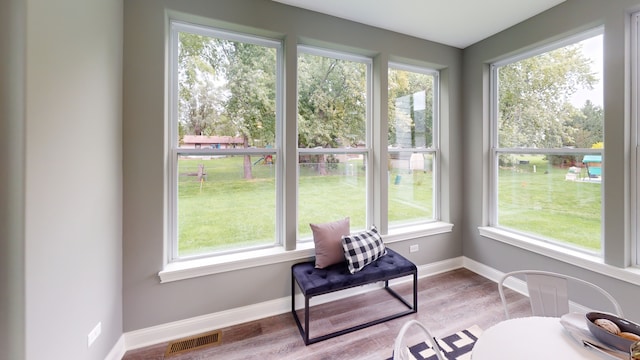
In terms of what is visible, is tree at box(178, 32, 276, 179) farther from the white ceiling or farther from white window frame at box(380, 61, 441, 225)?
white window frame at box(380, 61, 441, 225)

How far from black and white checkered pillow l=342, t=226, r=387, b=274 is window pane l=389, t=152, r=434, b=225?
69cm

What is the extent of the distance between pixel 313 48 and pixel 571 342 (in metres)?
2.76

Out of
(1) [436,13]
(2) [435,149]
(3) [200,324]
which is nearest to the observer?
(3) [200,324]

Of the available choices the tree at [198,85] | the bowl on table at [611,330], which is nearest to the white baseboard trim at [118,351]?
the tree at [198,85]

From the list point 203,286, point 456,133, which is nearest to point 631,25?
point 456,133

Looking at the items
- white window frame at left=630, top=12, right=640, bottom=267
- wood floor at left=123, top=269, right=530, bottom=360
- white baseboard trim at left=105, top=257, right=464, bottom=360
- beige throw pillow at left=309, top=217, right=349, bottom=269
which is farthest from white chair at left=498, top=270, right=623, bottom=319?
white baseboard trim at left=105, top=257, right=464, bottom=360

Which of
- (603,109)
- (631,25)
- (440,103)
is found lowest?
(603,109)

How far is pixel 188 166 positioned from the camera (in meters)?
2.22

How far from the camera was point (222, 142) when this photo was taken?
7.58ft

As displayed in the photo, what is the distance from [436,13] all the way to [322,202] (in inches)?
84.6

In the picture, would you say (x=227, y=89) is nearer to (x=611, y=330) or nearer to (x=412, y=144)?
(x=412, y=144)

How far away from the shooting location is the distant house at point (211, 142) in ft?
7.24

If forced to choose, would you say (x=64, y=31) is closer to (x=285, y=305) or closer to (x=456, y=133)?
(x=285, y=305)

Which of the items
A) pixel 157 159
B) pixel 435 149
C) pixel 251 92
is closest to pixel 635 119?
pixel 435 149
